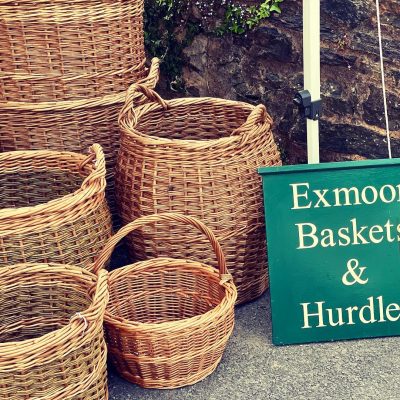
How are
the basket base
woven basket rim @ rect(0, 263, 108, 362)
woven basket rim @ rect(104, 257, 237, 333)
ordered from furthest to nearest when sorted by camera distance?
the basket base, woven basket rim @ rect(104, 257, 237, 333), woven basket rim @ rect(0, 263, 108, 362)

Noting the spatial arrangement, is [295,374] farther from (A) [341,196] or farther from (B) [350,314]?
(A) [341,196]

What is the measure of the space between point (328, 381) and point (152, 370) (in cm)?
52

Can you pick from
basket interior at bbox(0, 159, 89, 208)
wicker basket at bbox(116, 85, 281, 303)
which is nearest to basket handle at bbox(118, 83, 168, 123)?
wicker basket at bbox(116, 85, 281, 303)

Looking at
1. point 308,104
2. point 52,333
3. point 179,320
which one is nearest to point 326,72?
point 308,104

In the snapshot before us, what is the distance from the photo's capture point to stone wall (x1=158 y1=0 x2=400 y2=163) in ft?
10.3

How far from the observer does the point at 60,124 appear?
2986 millimetres

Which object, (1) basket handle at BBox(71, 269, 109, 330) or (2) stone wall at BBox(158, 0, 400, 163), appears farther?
(2) stone wall at BBox(158, 0, 400, 163)

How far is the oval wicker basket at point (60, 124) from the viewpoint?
9.70 ft

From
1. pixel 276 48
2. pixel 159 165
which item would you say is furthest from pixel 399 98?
pixel 159 165

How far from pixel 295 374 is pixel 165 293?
0.49 metres

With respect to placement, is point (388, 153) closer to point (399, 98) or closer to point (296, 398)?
point (399, 98)

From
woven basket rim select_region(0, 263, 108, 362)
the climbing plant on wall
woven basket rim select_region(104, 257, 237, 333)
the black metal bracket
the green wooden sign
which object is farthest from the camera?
the climbing plant on wall

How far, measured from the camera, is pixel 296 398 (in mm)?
2463

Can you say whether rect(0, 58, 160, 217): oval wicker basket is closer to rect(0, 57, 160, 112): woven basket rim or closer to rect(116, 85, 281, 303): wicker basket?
rect(0, 57, 160, 112): woven basket rim
